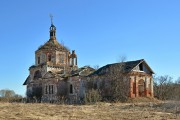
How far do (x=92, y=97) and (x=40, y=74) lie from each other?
16.0 metres

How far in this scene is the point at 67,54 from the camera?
45.3m

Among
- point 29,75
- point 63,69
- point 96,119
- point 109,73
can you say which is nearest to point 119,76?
point 109,73

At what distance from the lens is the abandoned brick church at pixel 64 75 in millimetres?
36156

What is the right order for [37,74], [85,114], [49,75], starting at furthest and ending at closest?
[37,74]
[49,75]
[85,114]

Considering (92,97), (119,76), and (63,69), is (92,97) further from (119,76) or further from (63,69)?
(63,69)

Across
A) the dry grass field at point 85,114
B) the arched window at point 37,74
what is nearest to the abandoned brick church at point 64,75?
the arched window at point 37,74

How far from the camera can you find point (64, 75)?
42156 millimetres

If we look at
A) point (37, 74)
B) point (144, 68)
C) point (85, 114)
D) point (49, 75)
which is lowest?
point (85, 114)

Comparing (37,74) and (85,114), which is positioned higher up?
(37,74)

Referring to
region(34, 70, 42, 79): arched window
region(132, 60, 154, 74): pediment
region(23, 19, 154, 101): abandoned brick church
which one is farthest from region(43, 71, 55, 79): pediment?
region(132, 60, 154, 74): pediment

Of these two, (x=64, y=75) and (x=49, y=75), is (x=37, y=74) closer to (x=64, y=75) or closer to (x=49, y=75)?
(x=49, y=75)

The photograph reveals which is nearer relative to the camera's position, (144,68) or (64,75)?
(144,68)

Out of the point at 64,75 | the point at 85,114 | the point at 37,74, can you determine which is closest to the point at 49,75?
the point at 64,75

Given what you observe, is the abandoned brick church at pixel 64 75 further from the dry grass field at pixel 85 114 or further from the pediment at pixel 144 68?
the dry grass field at pixel 85 114
